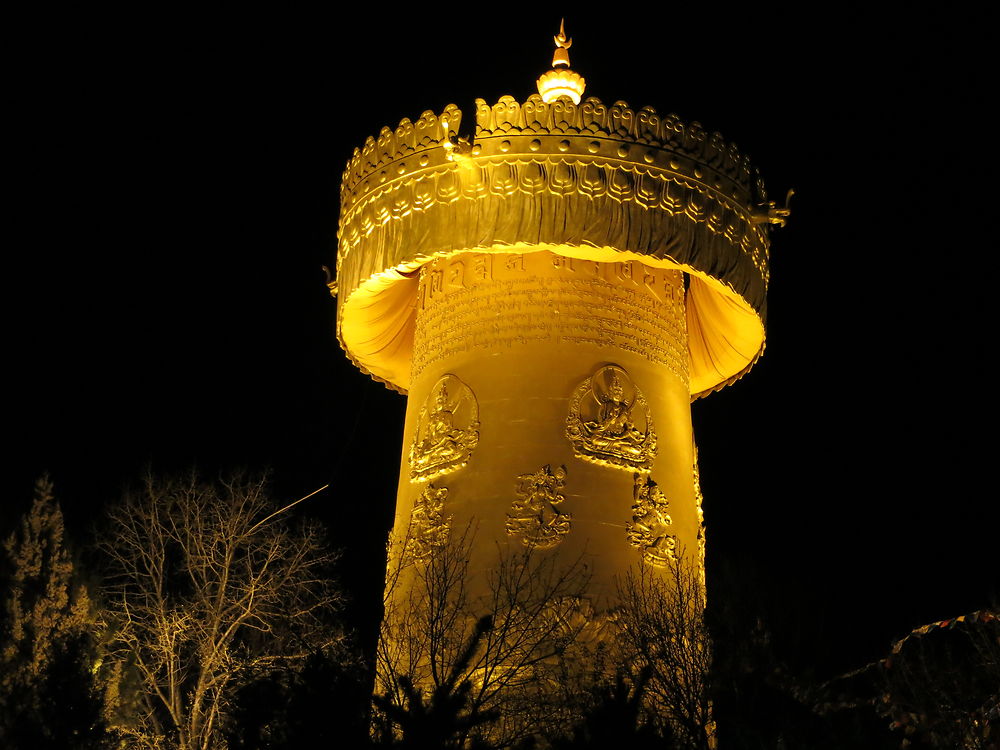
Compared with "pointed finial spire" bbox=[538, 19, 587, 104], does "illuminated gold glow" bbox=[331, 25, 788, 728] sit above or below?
below

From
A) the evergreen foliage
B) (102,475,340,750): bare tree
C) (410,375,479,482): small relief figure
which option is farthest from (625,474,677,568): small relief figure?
the evergreen foliage

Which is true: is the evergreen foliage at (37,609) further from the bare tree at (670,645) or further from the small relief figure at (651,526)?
the small relief figure at (651,526)

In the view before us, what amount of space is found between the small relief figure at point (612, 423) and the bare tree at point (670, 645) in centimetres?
116

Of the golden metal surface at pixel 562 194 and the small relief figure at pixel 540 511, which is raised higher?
the golden metal surface at pixel 562 194

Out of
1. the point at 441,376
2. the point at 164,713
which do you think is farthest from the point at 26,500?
the point at 441,376

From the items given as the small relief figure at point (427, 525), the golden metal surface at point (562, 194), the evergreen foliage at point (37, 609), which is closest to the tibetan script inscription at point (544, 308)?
the golden metal surface at point (562, 194)

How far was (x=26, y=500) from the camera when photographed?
79.7 ft

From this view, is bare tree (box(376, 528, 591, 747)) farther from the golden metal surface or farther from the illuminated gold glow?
the golden metal surface

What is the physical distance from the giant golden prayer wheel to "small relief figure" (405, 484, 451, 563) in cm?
2

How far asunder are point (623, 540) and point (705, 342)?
4.14 m

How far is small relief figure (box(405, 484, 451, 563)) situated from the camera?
14969 mm

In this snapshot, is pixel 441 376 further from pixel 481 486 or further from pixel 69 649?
pixel 69 649

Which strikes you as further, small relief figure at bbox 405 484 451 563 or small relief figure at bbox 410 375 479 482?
small relief figure at bbox 410 375 479 482

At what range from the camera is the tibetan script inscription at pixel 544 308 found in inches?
616
